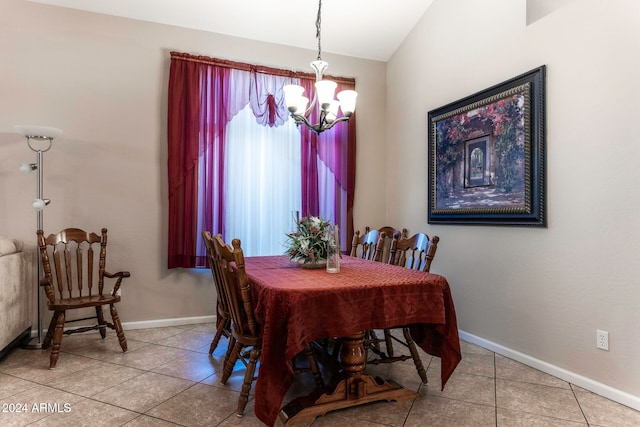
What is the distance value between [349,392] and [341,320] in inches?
20.3

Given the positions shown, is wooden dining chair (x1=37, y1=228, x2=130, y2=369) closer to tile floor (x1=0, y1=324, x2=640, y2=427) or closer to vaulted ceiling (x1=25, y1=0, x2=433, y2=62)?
tile floor (x1=0, y1=324, x2=640, y2=427)

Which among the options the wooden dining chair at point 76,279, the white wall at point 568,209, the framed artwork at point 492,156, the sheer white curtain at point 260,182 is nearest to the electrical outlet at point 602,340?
→ the white wall at point 568,209

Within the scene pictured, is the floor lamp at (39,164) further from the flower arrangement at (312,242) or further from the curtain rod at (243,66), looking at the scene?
the flower arrangement at (312,242)

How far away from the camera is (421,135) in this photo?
4.01 meters

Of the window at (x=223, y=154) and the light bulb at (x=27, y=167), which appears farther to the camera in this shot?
the window at (x=223, y=154)

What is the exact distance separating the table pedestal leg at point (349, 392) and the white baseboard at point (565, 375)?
1138 millimetres

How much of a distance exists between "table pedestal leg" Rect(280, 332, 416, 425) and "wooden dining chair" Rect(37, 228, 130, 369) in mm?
1743

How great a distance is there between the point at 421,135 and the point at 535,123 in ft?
4.45

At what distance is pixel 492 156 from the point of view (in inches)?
122

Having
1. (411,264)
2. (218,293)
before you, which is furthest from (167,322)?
(411,264)

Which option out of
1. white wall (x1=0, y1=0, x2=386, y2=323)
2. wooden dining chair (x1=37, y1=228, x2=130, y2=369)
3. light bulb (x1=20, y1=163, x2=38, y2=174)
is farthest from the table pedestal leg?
light bulb (x1=20, y1=163, x2=38, y2=174)

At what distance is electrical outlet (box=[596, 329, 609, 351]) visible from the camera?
2.33 m

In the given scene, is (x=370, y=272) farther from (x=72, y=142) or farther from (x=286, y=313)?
(x=72, y=142)

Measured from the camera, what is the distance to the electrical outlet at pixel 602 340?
2.33 metres
